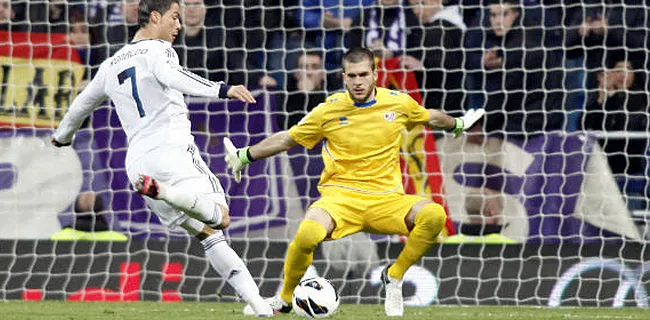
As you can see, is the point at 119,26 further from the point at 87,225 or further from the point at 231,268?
the point at 231,268

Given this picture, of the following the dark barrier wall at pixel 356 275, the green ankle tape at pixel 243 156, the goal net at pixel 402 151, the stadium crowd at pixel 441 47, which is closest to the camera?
the green ankle tape at pixel 243 156

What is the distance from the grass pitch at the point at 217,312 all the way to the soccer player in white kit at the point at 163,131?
1.97 ft

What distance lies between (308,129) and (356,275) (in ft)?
6.55

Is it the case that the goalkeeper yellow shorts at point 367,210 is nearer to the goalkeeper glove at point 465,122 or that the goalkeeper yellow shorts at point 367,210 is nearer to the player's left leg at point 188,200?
the goalkeeper glove at point 465,122

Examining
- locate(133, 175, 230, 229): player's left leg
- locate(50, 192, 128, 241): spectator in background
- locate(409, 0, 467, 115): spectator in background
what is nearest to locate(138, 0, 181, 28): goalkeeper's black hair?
locate(133, 175, 230, 229): player's left leg

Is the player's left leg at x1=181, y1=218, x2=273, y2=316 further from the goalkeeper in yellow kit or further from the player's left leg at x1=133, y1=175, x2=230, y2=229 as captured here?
the goalkeeper in yellow kit

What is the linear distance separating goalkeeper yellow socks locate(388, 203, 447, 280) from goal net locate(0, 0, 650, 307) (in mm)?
1678

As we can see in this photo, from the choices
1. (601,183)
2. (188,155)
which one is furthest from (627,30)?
(188,155)

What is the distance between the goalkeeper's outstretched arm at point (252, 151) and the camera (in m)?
7.40

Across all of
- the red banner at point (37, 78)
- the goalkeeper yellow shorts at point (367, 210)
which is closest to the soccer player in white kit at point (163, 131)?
the goalkeeper yellow shorts at point (367, 210)

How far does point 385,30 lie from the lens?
10008mm

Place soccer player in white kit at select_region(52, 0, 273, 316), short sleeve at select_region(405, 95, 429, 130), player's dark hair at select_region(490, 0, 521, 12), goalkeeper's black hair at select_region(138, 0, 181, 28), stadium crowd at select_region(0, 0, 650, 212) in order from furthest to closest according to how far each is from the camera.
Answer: player's dark hair at select_region(490, 0, 521, 12) < stadium crowd at select_region(0, 0, 650, 212) < short sleeve at select_region(405, 95, 429, 130) < goalkeeper's black hair at select_region(138, 0, 181, 28) < soccer player in white kit at select_region(52, 0, 273, 316)

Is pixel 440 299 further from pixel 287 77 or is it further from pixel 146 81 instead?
pixel 146 81

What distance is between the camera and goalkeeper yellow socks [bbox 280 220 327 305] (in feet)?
23.5
